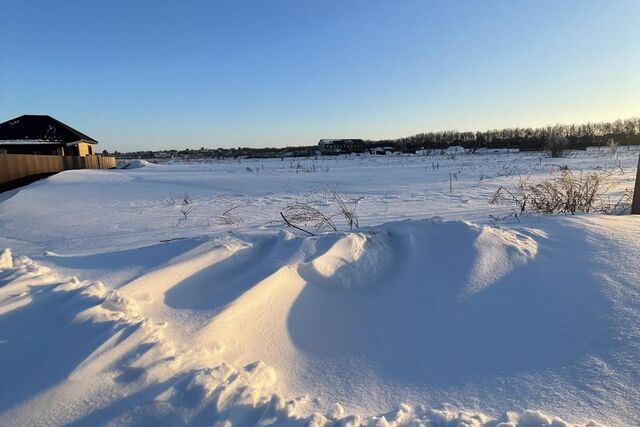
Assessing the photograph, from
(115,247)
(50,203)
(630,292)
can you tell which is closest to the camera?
(630,292)

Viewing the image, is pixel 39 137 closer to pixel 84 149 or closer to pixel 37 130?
pixel 37 130

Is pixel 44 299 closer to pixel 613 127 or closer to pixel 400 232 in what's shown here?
pixel 400 232

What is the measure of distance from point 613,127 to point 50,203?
79696 mm

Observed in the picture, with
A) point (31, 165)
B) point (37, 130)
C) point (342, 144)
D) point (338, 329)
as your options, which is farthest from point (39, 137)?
point (342, 144)

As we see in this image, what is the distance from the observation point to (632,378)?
1.92 m

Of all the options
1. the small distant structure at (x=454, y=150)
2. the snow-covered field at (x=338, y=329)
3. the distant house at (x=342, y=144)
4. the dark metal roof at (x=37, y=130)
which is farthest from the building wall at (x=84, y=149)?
the distant house at (x=342, y=144)

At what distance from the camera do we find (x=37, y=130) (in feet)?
94.5

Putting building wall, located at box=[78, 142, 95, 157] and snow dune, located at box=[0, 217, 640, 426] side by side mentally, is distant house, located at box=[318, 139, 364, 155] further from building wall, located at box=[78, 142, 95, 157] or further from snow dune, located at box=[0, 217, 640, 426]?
snow dune, located at box=[0, 217, 640, 426]

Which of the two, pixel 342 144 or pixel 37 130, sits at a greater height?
pixel 37 130

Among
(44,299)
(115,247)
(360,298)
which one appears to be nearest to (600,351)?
(360,298)

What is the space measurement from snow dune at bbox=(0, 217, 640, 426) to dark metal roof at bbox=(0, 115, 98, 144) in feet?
99.5

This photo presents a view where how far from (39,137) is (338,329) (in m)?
32.9

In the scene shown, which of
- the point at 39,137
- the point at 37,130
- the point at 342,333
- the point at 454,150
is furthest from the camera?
the point at 454,150

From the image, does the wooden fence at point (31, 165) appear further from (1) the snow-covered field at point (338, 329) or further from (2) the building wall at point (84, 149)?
(1) the snow-covered field at point (338, 329)
